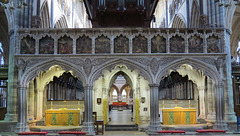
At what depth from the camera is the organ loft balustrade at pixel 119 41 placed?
15.8m

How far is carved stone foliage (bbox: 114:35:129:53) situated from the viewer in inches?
626

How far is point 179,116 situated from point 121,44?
19.6 ft

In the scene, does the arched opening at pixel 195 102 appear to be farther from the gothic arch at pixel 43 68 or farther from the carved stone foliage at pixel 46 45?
the carved stone foliage at pixel 46 45

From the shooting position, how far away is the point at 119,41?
52.4ft

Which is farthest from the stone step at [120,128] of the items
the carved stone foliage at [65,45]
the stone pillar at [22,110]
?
the carved stone foliage at [65,45]

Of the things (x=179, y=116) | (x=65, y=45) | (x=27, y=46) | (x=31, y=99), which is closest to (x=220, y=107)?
(x=179, y=116)

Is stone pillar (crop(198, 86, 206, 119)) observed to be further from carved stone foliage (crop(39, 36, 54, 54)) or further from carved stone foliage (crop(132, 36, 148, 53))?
carved stone foliage (crop(39, 36, 54, 54))

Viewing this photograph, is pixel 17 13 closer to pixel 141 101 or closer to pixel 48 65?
pixel 48 65

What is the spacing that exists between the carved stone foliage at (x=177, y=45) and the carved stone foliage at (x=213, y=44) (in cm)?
143

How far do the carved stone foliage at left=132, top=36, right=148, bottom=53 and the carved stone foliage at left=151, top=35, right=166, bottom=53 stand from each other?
403mm

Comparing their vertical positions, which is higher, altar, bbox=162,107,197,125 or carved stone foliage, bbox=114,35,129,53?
carved stone foliage, bbox=114,35,129,53

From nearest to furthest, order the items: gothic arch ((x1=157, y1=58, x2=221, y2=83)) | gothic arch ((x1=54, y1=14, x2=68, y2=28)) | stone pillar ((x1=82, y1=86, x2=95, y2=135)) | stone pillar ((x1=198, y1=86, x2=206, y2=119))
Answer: stone pillar ((x1=82, y1=86, x2=95, y2=135)), gothic arch ((x1=157, y1=58, x2=221, y2=83)), stone pillar ((x1=198, y1=86, x2=206, y2=119)), gothic arch ((x1=54, y1=14, x2=68, y2=28))

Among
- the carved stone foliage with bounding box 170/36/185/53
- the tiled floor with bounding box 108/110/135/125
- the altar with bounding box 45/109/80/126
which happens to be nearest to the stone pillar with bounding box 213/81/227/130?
the carved stone foliage with bounding box 170/36/185/53

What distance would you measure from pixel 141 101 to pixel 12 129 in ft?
28.7
